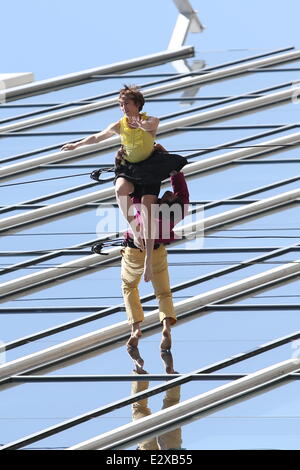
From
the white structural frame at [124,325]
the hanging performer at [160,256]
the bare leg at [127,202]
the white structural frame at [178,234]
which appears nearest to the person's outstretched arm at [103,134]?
the bare leg at [127,202]

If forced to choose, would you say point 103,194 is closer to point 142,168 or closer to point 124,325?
point 124,325

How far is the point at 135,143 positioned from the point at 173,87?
41.0ft

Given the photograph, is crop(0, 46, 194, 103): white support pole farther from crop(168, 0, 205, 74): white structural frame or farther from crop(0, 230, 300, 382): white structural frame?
crop(0, 230, 300, 382): white structural frame

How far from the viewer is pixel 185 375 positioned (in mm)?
16203

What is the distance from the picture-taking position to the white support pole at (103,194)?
21.6m

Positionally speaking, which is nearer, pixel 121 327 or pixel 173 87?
pixel 121 327

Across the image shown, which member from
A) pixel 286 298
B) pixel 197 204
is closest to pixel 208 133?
pixel 197 204

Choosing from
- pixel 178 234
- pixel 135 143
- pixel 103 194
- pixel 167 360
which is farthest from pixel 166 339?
pixel 103 194

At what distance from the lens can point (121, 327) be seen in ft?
57.3

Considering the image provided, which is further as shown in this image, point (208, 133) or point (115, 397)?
point (208, 133)

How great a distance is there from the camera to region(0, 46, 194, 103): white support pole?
28.9 meters

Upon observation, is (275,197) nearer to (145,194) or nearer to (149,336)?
(149,336)

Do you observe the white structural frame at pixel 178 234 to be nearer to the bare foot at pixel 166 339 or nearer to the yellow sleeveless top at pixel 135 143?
the bare foot at pixel 166 339
